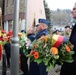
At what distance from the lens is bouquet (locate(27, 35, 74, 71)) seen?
3.75m

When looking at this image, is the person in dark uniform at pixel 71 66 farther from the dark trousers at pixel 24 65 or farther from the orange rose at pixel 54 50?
the dark trousers at pixel 24 65

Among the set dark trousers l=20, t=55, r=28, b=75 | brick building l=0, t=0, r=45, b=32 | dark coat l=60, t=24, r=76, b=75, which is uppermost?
brick building l=0, t=0, r=45, b=32

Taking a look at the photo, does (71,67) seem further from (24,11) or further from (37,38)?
(24,11)

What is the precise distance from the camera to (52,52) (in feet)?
12.2

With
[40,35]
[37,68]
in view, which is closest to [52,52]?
[40,35]

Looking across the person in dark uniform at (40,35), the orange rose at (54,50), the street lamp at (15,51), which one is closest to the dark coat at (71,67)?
the orange rose at (54,50)

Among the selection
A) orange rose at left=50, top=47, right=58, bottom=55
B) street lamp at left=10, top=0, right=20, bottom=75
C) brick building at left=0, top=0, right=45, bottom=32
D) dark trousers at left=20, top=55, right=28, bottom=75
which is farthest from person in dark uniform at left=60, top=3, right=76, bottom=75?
brick building at left=0, top=0, right=45, bottom=32

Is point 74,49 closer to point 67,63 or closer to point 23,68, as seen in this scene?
point 67,63

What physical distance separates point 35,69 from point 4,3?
94.3ft

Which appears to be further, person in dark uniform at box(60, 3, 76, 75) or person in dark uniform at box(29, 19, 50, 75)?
person in dark uniform at box(29, 19, 50, 75)

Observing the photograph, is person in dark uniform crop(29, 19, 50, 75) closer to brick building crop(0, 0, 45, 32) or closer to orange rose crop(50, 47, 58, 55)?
orange rose crop(50, 47, 58, 55)

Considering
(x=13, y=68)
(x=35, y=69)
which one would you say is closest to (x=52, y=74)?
(x=35, y=69)

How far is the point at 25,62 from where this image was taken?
8617mm

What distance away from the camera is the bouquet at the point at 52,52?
12.3 ft
